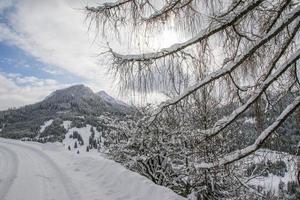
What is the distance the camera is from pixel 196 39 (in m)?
2.80

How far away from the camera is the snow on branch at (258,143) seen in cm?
253

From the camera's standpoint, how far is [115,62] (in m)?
3.08

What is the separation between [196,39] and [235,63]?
1.20 feet

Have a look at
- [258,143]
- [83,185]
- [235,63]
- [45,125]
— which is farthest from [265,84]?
[45,125]

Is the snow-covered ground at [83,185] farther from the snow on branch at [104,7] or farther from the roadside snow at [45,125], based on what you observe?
the roadside snow at [45,125]

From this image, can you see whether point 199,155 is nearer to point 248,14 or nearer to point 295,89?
point 295,89

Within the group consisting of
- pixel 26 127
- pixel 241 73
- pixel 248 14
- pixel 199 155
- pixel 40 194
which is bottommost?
pixel 40 194

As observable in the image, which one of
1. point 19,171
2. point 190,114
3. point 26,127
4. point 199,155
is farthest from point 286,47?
point 26,127

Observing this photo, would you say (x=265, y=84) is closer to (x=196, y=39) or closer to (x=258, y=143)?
(x=258, y=143)

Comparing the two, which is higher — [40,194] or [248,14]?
[248,14]

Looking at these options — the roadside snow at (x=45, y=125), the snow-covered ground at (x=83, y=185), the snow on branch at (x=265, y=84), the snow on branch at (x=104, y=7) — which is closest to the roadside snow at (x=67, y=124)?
the roadside snow at (x=45, y=125)

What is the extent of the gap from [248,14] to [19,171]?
1198cm

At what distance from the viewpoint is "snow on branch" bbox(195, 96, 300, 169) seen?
2.53 metres

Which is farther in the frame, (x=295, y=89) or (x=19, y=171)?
(x=19, y=171)
